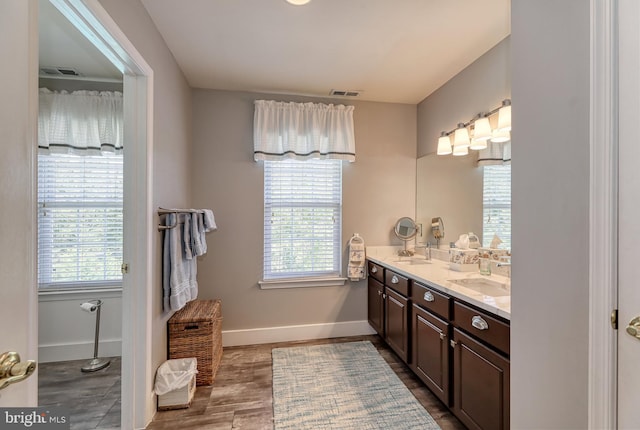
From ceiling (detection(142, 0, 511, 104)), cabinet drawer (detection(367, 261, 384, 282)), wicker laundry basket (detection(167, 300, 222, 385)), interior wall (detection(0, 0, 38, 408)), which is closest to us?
interior wall (detection(0, 0, 38, 408))

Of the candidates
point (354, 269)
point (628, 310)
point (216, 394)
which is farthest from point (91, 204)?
point (628, 310)

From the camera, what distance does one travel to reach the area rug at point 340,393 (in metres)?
1.84

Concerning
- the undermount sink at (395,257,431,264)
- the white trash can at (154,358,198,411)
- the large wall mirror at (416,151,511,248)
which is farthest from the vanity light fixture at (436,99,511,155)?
the white trash can at (154,358,198,411)

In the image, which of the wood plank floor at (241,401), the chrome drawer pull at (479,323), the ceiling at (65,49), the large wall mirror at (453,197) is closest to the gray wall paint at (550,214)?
the chrome drawer pull at (479,323)

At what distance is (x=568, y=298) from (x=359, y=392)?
1.66 m

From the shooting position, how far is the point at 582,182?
0.92m

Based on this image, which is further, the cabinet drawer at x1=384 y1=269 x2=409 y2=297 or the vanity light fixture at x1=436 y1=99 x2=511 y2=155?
the cabinet drawer at x1=384 y1=269 x2=409 y2=297

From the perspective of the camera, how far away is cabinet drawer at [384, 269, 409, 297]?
2.31 m

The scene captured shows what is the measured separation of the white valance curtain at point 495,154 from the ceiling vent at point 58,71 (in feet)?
11.5

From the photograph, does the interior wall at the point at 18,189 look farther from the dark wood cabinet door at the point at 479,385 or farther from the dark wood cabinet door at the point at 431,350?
the dark wood cabinet door at the point at 431,350

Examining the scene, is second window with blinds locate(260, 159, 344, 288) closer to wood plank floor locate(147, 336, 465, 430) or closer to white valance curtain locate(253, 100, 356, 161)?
→ white valance curtain locate(253, 100, 356, 161)

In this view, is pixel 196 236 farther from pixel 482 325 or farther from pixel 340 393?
pixel 482 325

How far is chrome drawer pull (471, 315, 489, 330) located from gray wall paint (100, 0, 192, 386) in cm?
194

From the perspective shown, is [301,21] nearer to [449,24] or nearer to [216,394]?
[449,24]
